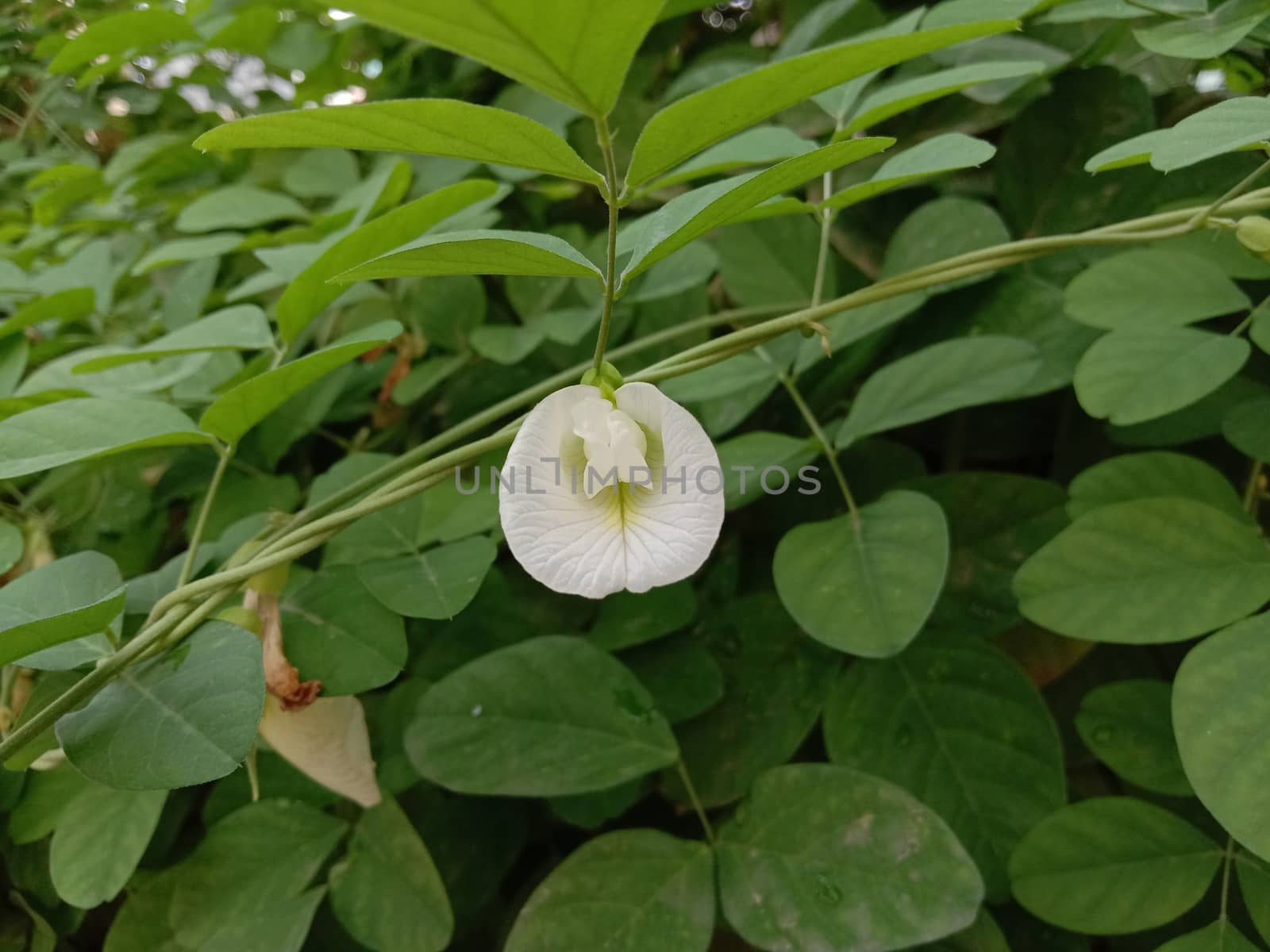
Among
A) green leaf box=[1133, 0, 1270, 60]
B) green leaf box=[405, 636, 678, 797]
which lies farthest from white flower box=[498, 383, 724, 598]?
green leaf box=[1133, 0, 1270, 60]

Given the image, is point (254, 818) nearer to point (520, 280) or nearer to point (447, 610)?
point (447, 610)

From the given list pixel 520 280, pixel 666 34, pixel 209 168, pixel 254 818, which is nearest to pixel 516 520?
pixel 254 818

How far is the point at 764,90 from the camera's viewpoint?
301 mm

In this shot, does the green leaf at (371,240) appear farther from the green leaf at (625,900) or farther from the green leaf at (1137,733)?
the green leaf at (1137,733)

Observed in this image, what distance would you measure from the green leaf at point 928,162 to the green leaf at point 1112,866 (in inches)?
14.8

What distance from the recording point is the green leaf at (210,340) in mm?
523

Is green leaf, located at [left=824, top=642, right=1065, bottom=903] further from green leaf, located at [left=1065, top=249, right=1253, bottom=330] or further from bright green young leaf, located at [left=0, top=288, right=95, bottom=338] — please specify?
bright green young leaf, located at [left=0, top=288, right=95, bottom=338]

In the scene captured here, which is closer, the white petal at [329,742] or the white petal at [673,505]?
the white petal at [673,505]

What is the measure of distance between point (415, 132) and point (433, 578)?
10.6 inches

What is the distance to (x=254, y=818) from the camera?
21.7 inches

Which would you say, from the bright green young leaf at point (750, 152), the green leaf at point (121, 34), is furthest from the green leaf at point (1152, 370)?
the green leaf at point (121, 34)

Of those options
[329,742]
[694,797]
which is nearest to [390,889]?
→ [329,742]

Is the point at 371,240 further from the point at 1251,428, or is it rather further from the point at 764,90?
the point at 1251,428

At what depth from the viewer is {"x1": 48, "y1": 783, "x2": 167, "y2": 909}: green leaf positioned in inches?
19.1
